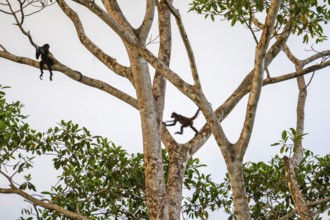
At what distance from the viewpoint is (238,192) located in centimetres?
493

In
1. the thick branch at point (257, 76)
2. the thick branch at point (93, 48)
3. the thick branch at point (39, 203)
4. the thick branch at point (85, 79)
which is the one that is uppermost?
the thick branch at point (93, 48)

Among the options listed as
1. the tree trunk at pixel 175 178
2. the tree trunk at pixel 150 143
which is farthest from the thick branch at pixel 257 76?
the tree trunk at pixel 175 178

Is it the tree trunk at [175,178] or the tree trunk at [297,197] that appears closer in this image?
the tree trunk at [297,197]

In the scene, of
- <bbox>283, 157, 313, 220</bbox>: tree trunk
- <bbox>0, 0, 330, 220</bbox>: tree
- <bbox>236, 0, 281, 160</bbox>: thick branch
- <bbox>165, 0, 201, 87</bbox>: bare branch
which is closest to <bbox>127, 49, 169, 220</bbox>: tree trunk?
<bbox>0, 0, 330, 220</bbox>: tree

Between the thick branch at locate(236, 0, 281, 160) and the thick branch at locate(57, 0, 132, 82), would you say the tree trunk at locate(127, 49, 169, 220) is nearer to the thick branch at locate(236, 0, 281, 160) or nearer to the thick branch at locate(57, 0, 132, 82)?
the thick branch at locate(57, 0, 132, 82)

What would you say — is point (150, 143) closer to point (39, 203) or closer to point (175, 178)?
point (175, 178)

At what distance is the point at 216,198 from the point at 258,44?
4.14 m

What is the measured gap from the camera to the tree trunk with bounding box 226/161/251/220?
4.86m

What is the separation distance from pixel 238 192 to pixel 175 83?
1520 millimetres

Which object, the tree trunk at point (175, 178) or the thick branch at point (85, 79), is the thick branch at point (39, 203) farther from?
the thick branch at point (85, 79)

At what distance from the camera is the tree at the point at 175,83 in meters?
5.05

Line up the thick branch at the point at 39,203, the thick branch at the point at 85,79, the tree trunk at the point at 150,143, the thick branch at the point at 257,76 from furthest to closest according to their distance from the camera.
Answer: the thick branch at the point at 85,79 → the thick branch at the point at 39,203 → the tree trunk at the point at 150,143 → the thick branch at the point at 257,76

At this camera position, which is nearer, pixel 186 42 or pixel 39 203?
pixel 186 42

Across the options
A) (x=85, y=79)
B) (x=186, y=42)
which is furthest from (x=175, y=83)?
(x=85, y=79)
